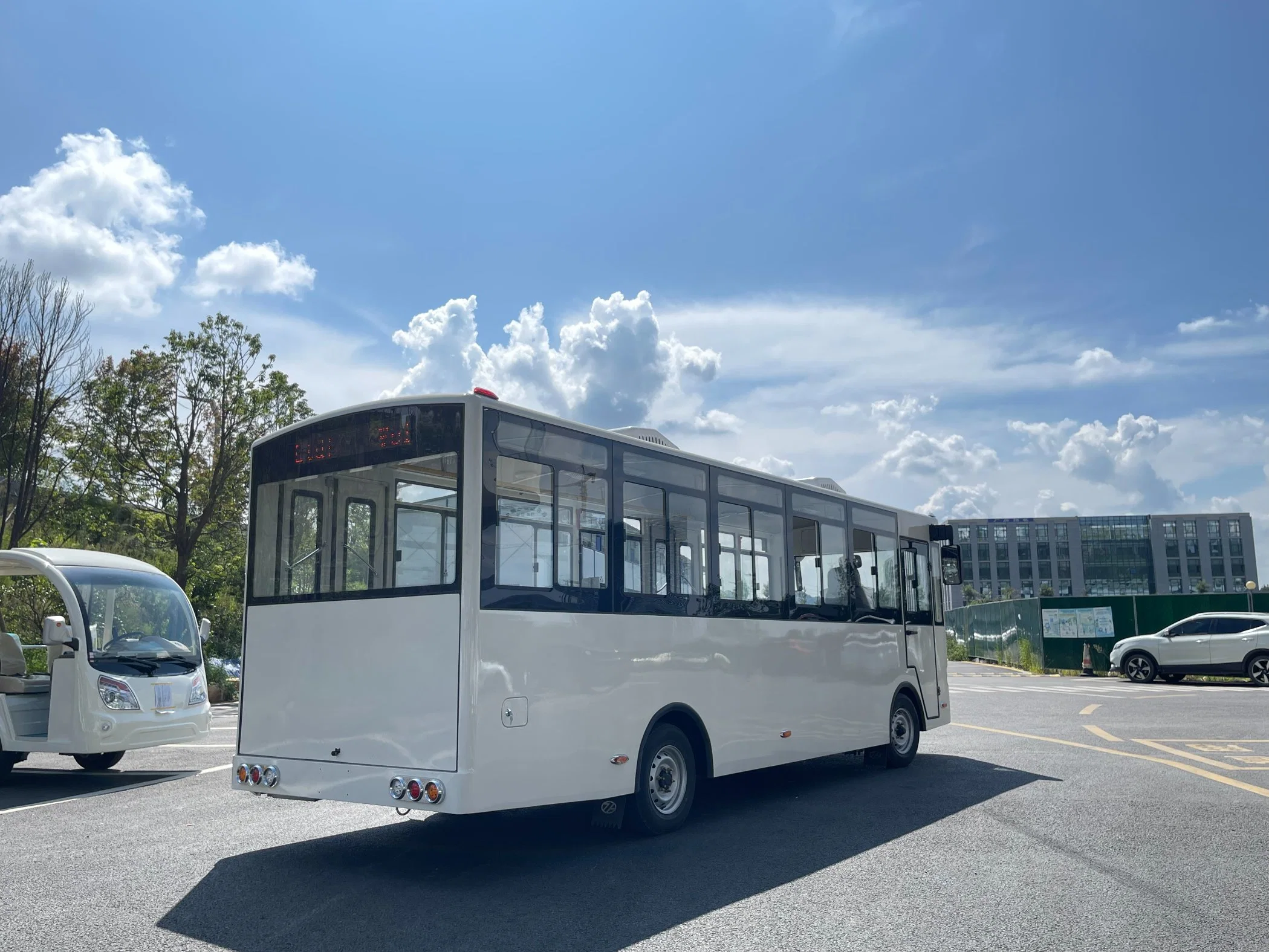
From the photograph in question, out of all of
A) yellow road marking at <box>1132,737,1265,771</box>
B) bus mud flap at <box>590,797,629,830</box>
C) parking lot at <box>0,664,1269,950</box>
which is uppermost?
bus mud flap at <box>590,797,629,830</box>

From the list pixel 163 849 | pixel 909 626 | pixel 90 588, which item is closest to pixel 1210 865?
pixel 909 626

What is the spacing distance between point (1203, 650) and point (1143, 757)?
15.6 m

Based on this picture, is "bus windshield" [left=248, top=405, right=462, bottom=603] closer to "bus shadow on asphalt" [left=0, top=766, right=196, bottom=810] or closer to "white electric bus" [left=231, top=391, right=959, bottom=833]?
"white electric bus" [left=231, top=391, right=959, bottom=833]

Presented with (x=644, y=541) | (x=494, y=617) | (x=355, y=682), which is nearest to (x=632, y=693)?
(x=644, y=541)

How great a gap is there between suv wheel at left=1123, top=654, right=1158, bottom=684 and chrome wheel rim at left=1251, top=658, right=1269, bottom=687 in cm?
220

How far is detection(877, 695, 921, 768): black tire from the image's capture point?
38.6 feet

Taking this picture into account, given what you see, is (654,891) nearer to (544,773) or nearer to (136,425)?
(544,773)

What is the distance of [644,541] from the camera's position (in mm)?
8047

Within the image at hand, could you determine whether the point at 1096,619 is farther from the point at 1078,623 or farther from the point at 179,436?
the point at 179,436

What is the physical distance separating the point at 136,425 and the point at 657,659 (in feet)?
81.3

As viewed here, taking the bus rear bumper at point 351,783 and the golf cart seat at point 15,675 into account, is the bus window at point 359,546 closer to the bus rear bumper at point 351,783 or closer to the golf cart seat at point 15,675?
the bus rear bumper at point 351,783

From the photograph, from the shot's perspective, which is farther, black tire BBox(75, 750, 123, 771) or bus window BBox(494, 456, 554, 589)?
black tire BBox(75, 750, 123, 771)

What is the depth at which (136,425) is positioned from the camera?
28.3m

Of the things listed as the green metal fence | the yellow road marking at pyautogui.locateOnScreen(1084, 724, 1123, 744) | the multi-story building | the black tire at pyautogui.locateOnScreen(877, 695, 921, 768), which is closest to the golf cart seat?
the black tire at pyautogui.locateOnScreen(877, 695, 921, 768)
